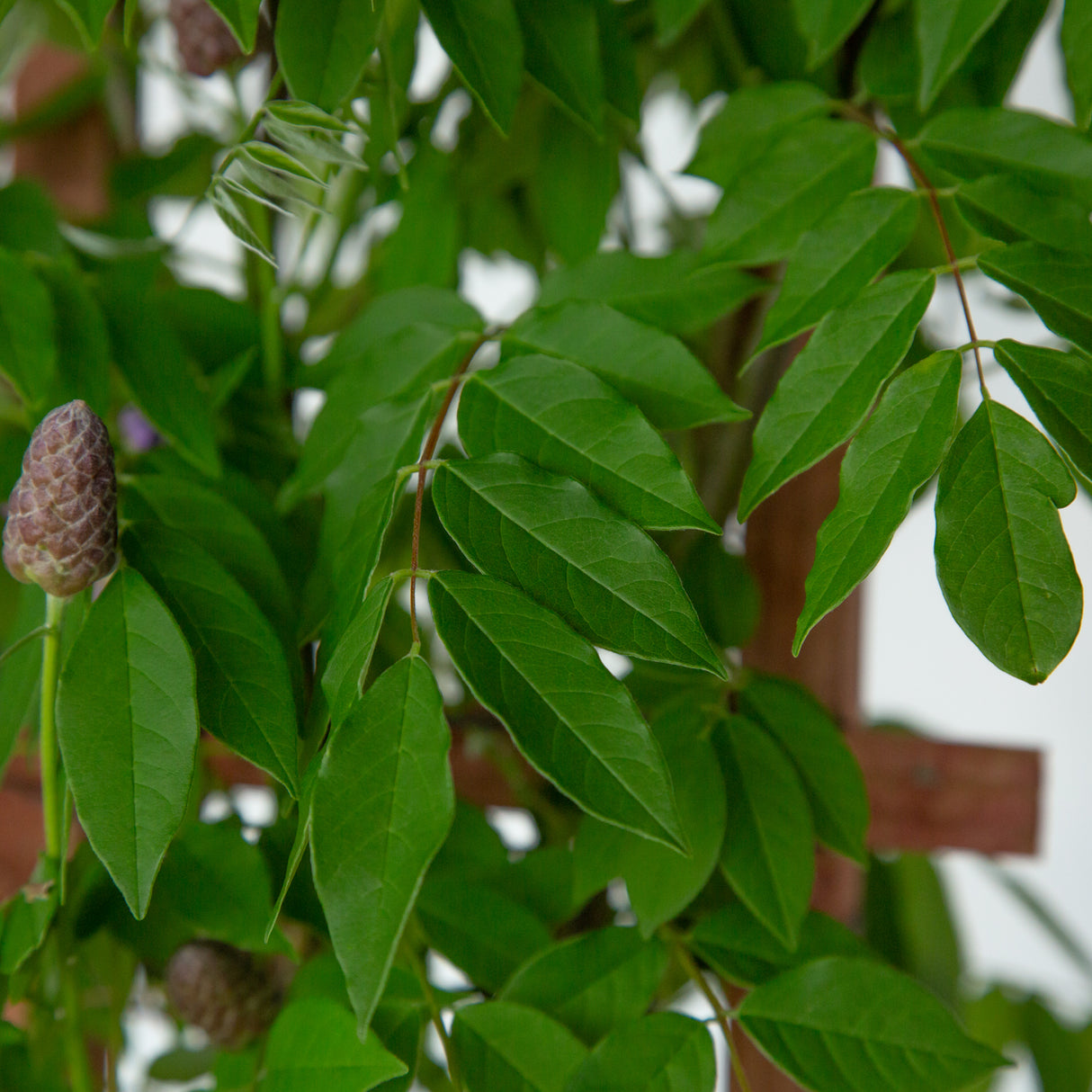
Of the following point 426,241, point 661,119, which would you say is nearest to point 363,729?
point 426,241

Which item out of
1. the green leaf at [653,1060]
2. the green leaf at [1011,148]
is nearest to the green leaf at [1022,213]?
the green leaf at [1011,148]

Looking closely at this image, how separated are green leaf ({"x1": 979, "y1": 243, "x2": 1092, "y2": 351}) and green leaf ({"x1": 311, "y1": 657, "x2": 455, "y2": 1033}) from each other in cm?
15

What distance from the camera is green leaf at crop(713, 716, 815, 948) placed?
30 centimetres

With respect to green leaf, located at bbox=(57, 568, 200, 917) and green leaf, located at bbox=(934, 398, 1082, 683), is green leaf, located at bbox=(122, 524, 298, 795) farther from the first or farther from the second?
green leaf, located at bbox=(934, 398, 1082, 683)

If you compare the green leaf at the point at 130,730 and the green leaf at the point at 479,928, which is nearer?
the green leaf at the point at 130,730

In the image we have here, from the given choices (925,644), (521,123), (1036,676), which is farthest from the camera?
(925,644)

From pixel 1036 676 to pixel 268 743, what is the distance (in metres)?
0.15

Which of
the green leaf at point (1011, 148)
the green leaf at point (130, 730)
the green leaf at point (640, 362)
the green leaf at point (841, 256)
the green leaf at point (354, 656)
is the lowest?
the green leaf at point (130, 730)

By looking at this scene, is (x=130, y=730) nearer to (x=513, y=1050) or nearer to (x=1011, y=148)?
(x=513, y=1050)

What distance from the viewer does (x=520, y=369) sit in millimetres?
266

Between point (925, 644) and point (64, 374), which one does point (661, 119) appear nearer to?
point (925, 644)

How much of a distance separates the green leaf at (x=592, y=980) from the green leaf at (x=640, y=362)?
0.15m

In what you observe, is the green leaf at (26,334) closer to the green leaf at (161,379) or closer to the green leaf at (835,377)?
the green leaf at (161,379)

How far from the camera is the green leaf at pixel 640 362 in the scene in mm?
267
